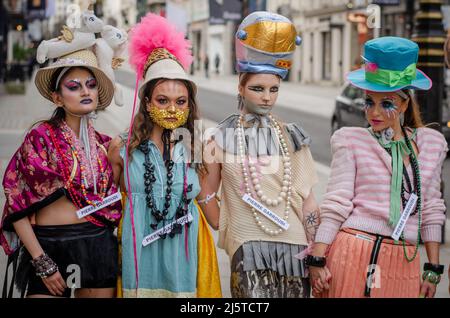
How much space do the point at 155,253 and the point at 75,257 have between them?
376 mm

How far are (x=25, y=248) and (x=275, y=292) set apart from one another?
119 centimetres

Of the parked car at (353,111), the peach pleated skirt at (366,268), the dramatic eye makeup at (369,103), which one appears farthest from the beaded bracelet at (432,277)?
the parked car at (353,111)

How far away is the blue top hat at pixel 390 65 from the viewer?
3998 millimetres

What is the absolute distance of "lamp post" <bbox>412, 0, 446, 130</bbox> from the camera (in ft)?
27.5

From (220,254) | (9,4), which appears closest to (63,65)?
(220,254)

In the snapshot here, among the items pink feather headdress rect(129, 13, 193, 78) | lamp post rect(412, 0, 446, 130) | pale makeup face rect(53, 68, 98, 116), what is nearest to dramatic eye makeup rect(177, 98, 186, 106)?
pink feather headdress rect(129, 13, 193, 78)

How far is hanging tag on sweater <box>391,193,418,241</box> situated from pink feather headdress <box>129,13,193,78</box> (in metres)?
1.27

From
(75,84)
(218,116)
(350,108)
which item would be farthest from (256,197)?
(218,116)

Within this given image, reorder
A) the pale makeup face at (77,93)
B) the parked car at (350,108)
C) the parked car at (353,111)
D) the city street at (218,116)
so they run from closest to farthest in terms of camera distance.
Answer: the pale makeup face at (77,93), the city street at (218,116), the parked car at (353,111), the parked car at (350,108)

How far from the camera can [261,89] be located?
13.7 ft

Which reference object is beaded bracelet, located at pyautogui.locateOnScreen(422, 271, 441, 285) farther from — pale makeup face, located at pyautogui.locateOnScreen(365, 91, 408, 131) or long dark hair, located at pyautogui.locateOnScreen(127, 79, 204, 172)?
long dark hair, located at pyautogui.locateOnScreen(127, 79, 204, 172)

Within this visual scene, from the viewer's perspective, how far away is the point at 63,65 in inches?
163

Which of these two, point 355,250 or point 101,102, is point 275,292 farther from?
point 101,102

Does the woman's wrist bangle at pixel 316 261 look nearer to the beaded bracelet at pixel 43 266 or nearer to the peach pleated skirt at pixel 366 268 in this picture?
the peach pleated skirt at pixel 366 268
